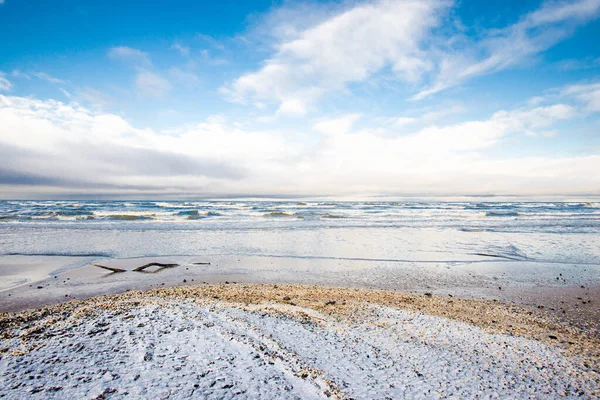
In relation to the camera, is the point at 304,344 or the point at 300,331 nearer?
the point at 304,344

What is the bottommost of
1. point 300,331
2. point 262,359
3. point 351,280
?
point 351,280

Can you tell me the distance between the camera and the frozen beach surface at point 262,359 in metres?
2.25

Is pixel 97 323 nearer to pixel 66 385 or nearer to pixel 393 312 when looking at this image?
pixel 66 385

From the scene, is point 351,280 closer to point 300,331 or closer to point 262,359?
point 300,331

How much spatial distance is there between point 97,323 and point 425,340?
146 inches

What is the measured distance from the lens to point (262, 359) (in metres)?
2.71

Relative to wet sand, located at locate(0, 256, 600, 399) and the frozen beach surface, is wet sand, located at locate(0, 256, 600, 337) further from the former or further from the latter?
the frozen beach surface

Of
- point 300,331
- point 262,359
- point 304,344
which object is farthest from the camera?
point 300,331

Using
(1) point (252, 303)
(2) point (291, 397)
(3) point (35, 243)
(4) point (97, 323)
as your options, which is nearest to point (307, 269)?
(1) point (252, 303)

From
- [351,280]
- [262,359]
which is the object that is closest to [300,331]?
A: [262,359]

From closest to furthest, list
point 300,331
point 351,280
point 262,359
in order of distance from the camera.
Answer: point 262,359
point 300,331
point 351,280

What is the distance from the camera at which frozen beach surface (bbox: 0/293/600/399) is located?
88.4 inches

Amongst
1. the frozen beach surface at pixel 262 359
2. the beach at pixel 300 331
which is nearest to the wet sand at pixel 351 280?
the beach at pixel 300 331

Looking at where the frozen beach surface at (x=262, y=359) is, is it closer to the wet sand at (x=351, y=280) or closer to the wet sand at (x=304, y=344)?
the wet sand at (x=304, y=344)
